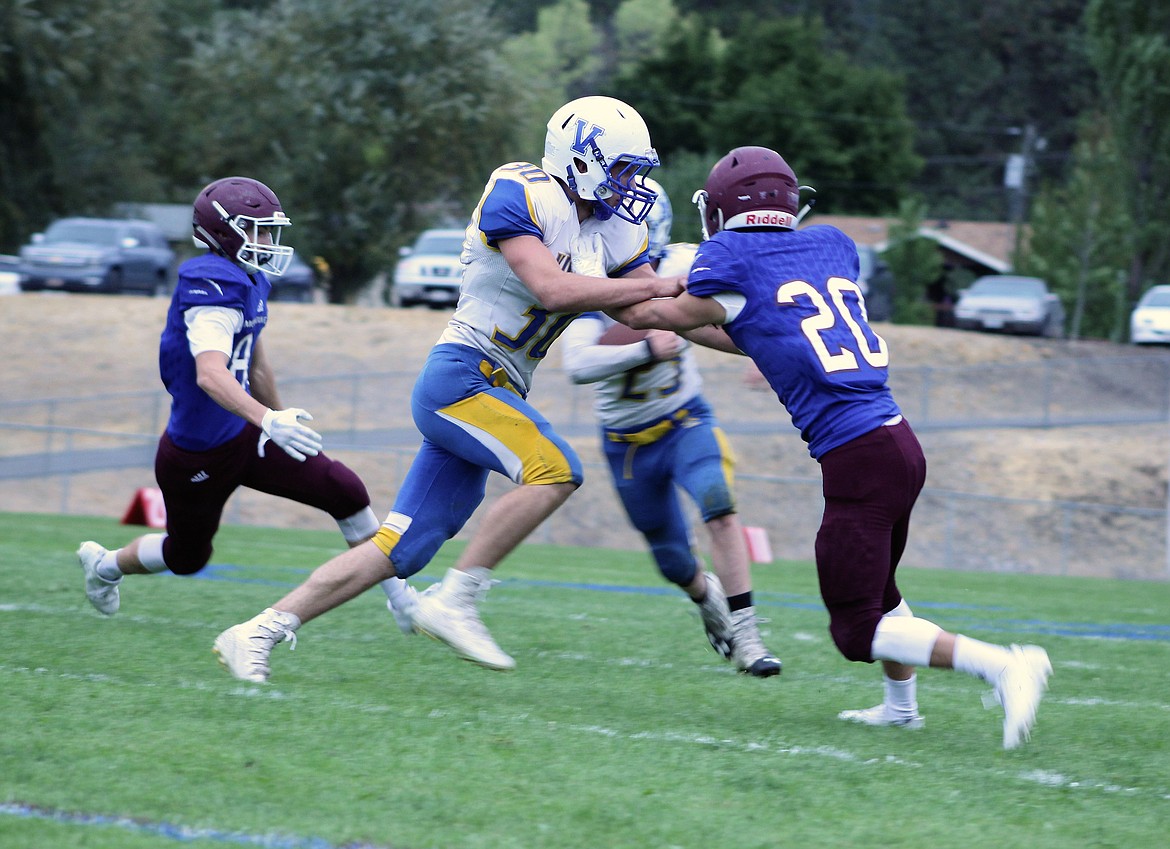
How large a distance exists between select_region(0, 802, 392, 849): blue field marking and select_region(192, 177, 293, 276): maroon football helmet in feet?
8.53

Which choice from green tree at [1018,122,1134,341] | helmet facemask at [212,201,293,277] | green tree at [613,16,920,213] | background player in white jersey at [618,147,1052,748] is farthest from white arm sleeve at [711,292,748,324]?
green tree at [613,16,920,213]

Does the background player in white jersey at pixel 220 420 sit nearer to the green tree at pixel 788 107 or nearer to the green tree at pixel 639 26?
the green tree at pixel 788 107

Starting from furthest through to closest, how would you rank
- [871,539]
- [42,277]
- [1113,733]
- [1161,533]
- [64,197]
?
1. [64,197]
2. [42,277]
3. [1161,533]
4. [1113,733]
5. [871,539]

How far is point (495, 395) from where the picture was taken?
4.68 m

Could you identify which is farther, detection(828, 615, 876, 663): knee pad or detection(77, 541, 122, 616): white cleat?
detection(77, 541, 122, 616): white cleat

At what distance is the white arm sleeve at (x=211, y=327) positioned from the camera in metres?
5.04

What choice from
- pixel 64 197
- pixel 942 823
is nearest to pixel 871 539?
pixel 942 823

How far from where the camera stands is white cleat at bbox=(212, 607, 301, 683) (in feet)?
14.8

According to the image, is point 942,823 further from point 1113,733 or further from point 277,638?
point 277,638

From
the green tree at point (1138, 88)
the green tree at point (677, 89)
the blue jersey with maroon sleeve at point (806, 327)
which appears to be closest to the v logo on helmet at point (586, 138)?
the blue jersey with maroon sleeve at point (806, 327)

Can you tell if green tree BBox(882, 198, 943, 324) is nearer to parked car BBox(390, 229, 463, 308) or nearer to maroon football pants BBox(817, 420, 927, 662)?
parked car BBox(390, 229, 463, 308)

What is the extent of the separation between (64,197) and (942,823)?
114 ft

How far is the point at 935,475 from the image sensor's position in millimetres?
21516

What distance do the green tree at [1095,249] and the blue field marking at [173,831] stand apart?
30621 millimetres
